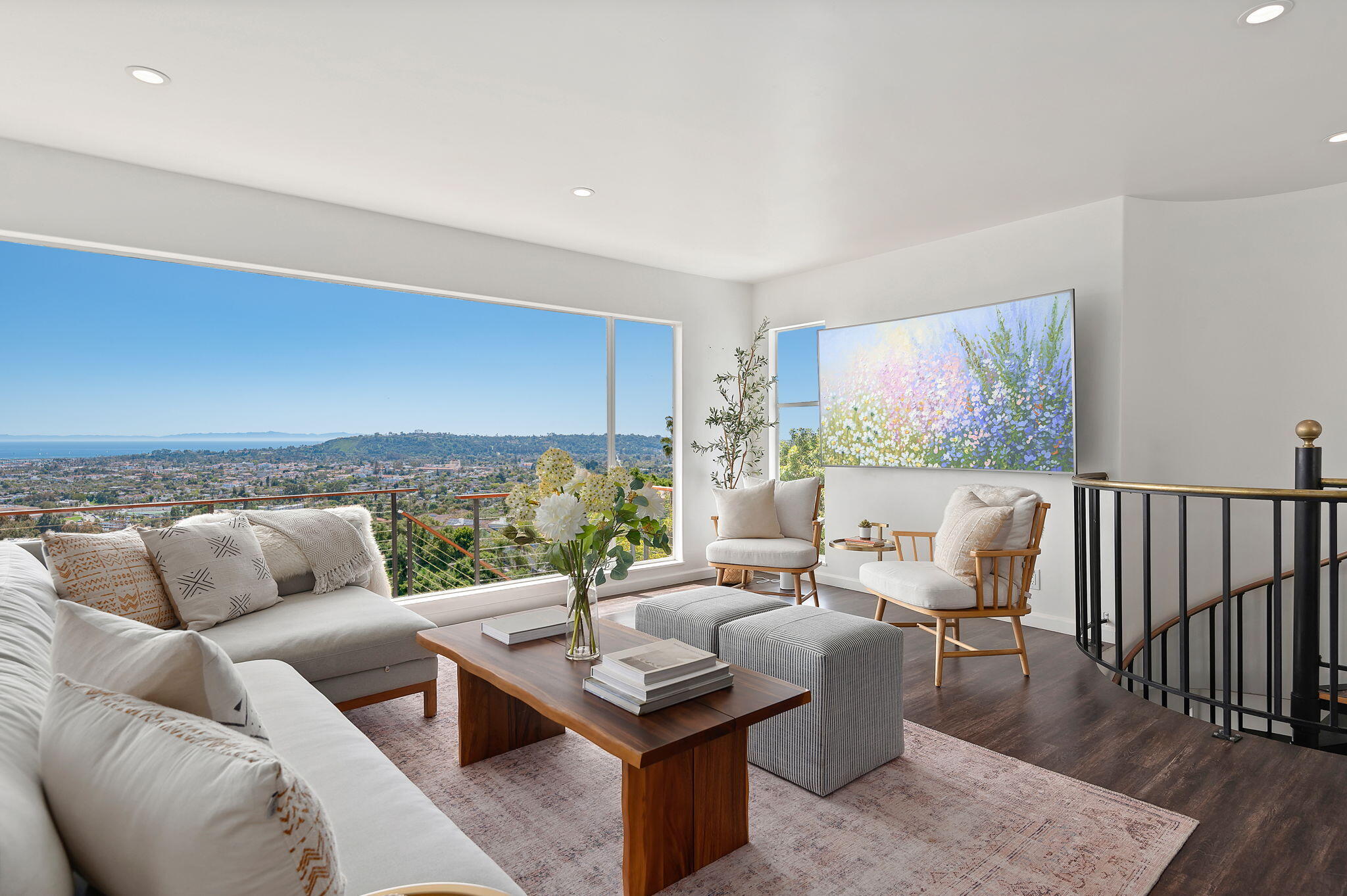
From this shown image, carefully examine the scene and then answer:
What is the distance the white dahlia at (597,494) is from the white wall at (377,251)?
8.90 ft

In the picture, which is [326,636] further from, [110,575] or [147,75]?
[147,75]

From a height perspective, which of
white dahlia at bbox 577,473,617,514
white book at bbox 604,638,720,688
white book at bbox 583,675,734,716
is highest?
white dahlia at bbox 577,473,617,514

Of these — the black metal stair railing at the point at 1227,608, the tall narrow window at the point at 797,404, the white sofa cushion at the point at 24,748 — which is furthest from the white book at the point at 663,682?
the tall narrow window at the point at 797,404

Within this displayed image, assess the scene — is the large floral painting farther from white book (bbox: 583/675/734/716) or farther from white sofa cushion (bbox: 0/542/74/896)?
white sofa cushion (bbox: 0/542/74/896)

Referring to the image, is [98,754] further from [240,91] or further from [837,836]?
[240,91]

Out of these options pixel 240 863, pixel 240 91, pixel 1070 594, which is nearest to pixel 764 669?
pixel 240 863

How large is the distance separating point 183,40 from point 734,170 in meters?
2.27

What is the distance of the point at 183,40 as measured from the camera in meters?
2.29

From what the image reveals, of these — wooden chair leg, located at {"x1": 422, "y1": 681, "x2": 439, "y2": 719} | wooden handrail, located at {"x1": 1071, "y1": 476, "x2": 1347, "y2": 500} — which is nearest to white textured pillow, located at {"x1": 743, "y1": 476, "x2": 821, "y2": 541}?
wooden handrail, located at {"x1": 1071, "y1": 476, "x2": 1347, "y2": 500}

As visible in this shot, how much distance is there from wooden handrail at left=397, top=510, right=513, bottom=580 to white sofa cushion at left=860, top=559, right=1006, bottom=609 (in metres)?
2.69

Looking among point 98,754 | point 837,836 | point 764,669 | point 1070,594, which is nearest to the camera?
point 98,754

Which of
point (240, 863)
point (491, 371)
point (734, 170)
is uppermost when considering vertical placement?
point (734, 170)

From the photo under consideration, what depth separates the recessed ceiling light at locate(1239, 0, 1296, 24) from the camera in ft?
6.88

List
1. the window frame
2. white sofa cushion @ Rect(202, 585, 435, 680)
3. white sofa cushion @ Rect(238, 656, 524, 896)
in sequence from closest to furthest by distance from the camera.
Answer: white sofa cushion @ Rect(238, 656, 524, 896), white sofa cushion @ Rect(202, 585, 435, 680), the window frame
